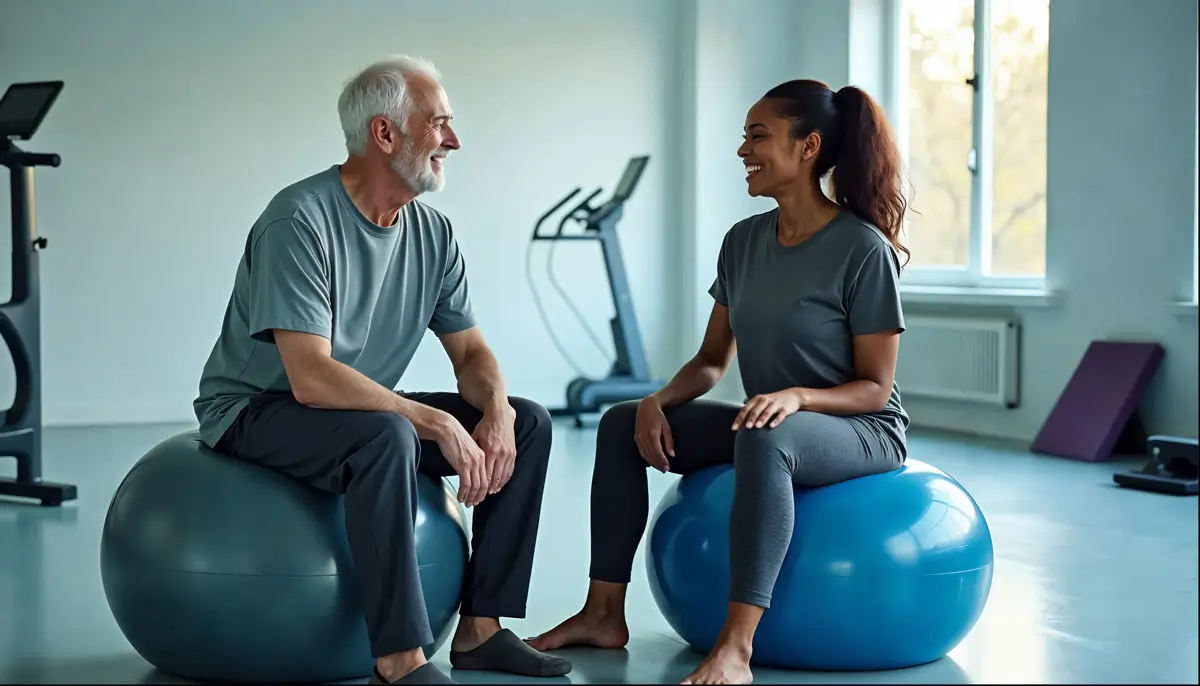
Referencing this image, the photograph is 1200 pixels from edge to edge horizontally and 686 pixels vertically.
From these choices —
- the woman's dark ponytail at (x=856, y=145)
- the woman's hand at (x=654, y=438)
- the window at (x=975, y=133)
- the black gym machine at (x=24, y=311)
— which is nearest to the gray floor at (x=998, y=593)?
the black gym machine at (x=24, y=311)

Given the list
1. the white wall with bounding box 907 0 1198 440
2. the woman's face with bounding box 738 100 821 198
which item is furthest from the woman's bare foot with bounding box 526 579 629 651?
the white wall with bounding box 907 0 1198 440

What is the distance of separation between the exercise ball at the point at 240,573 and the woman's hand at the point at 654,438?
1.42ft

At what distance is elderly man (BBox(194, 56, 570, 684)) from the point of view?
1996mm

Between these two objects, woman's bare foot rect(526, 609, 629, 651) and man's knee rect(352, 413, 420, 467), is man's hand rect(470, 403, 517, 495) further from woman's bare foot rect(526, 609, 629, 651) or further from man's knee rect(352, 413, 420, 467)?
woman's bare foot rect(526, 609, 629, 651)

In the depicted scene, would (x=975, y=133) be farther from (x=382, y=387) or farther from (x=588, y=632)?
(x=382, y=387)

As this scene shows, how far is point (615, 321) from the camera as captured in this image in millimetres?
6258

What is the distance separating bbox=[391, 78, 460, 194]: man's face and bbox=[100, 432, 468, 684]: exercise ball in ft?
1.91

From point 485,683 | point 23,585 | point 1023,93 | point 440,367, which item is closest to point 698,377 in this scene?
point 485,683

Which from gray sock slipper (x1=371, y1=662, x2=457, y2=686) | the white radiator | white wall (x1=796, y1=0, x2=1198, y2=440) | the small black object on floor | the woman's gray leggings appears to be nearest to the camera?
gray sock slipper (x1=371, y1=662, x2=457, y2=686)

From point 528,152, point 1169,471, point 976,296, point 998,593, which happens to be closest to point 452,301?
point 998,593

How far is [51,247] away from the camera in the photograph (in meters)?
5.98

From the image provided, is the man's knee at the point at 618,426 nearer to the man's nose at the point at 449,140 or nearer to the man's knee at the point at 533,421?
the man's knee at the point at 533,421

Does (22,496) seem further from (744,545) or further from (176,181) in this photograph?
(744,545)

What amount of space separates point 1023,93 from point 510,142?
8.64ft
